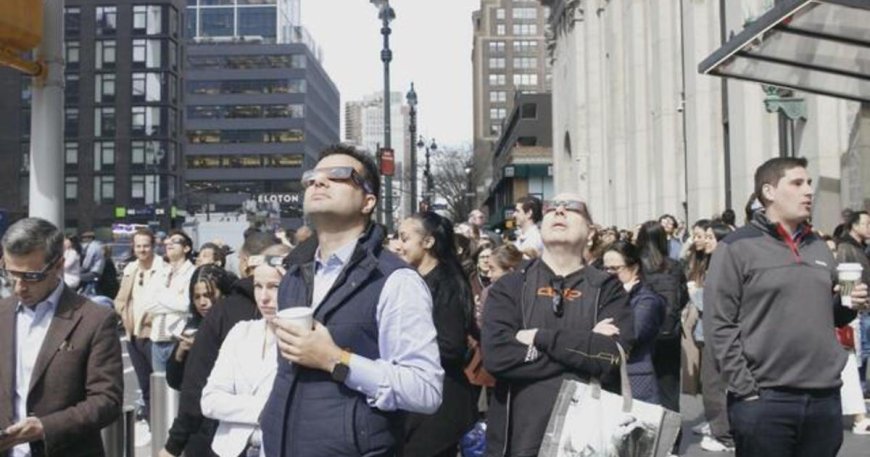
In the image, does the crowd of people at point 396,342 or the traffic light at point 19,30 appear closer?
the crowd of people at point 396,342

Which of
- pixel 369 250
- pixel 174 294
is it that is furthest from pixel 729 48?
pixel 369 250

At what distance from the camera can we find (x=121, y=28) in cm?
10712

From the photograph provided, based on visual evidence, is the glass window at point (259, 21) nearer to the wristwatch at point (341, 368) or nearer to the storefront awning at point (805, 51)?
the storefront awning at point (805, 51)

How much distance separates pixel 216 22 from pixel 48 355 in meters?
190

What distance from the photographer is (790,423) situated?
5012 millimetres

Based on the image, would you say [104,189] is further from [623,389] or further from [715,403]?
[623,389]

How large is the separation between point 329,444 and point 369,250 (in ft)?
2.29

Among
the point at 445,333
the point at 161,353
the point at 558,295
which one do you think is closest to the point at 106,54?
the point at 161,353

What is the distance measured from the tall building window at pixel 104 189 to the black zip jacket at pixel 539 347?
4295 inches

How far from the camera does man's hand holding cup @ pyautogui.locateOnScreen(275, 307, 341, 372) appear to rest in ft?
11.1

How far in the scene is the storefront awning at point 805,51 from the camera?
8938mm

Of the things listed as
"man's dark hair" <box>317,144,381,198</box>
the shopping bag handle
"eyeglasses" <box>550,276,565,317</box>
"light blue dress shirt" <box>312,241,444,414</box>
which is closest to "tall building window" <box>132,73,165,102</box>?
"eyeglasses" <box>550,276,565,317</box>

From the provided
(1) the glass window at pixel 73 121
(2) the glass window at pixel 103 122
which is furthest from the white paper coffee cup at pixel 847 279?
(1) the glass window at pixel 73 121

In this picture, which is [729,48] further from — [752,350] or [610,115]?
[610,115]
